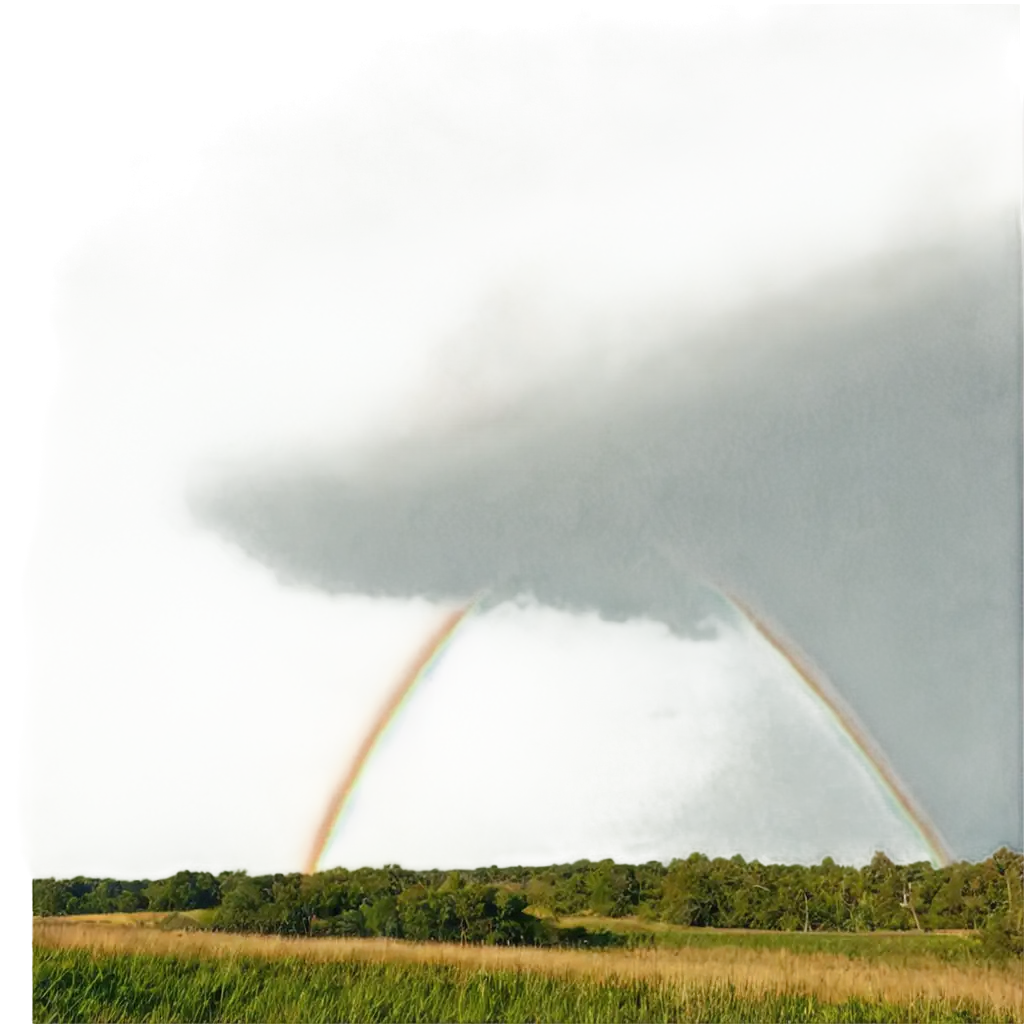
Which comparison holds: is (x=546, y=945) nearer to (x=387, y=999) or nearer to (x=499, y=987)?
(x=499, y=987)

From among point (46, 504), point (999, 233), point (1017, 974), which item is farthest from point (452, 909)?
point (999, 233)

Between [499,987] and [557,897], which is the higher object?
[557,897]

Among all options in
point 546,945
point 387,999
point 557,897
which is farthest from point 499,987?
point 557,897

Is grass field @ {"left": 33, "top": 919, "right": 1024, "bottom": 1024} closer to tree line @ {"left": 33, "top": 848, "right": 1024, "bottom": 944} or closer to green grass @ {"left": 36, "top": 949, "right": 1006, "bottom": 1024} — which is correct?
green grass @ {"left": 36, "top": 949, "right": 1006, "bottom": 1024}

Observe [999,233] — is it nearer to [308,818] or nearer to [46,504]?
[308,818]

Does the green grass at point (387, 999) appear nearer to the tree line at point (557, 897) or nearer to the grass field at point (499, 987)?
the grass field at point (499, 987)
